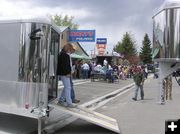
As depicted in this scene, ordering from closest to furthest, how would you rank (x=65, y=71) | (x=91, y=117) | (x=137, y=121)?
1. (x=91, y=117)
2. (x=65, y=71)
3. (x=137, y=121)

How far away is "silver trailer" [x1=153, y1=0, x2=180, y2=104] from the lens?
5.52m

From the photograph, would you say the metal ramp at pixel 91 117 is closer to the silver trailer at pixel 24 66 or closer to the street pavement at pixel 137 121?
the street pavement at pixel 137 121

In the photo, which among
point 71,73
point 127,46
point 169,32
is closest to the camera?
point 169,32

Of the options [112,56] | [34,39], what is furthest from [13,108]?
[112,56]

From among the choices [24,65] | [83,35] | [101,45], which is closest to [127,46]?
[101,45]

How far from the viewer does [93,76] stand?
36.5 metres

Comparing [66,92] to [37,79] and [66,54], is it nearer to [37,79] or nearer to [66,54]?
[66,54]

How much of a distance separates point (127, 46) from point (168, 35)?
10420 cm

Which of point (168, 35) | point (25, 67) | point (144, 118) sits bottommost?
point (144, 118)

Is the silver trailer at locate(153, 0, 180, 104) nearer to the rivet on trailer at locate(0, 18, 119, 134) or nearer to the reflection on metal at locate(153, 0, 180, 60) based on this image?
the reflection on metal at locate(153, 0, 180, 60)

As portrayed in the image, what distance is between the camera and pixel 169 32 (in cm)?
557

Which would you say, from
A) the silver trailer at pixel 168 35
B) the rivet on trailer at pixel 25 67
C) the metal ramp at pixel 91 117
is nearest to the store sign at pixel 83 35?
the metal ramp at pixel 91 117

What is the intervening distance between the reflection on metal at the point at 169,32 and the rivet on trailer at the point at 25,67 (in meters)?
4.06

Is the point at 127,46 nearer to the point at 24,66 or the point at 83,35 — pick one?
the point at 83,35
